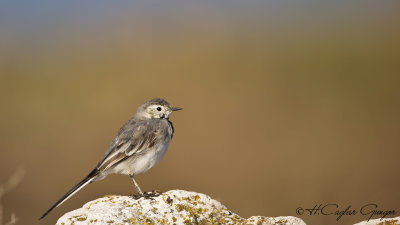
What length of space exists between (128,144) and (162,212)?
6.20 ft

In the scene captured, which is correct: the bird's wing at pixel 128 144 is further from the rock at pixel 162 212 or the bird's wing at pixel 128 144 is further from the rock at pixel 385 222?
the rock at pixel 385 222

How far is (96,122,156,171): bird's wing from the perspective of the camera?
27.0 ft

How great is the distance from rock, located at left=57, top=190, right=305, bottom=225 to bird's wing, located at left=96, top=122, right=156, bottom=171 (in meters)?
1.10

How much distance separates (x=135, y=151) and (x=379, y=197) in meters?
7.47

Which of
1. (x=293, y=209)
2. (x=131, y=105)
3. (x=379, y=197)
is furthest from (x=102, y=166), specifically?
(x=131, y=105)

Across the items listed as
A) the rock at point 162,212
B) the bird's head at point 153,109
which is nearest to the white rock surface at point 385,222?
the rock at point 162,212

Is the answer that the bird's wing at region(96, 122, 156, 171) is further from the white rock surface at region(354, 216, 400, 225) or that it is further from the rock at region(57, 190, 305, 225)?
the white rock surface at region(354, 216, 400, 225)

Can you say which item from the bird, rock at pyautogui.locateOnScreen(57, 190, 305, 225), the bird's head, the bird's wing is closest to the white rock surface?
rock at pyautogui.locateOnScreen(57, 190, 305, 225)

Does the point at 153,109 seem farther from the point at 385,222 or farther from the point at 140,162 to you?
the point at 385,222

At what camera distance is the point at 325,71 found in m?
25.8

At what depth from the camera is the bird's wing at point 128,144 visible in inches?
324

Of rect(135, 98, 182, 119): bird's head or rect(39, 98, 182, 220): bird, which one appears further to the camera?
rect(135, 98, 182, 119): bird's head

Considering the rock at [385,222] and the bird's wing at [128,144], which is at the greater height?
the bird's wing at [128,144]

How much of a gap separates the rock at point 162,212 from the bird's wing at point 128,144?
3.60 ft
